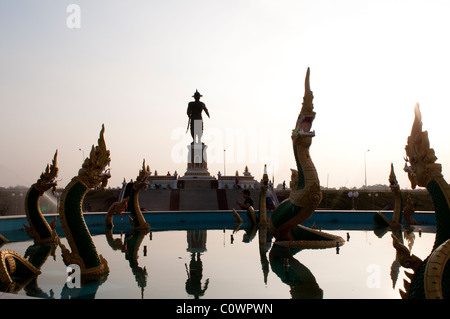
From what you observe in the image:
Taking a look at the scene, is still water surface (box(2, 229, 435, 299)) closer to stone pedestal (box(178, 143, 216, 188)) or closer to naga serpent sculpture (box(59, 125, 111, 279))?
naga serpent sculpture (box(59, 125, 111, 279))

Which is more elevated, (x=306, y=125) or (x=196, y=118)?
(x=196, y=118)

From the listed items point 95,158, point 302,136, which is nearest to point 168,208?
point 302,136

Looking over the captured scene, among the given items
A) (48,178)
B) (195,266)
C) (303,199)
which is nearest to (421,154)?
(195,266)

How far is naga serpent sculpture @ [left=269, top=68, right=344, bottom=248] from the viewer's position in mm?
13891

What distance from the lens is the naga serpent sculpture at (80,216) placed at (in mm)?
9750

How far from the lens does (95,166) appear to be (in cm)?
1003

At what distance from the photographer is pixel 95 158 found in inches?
393

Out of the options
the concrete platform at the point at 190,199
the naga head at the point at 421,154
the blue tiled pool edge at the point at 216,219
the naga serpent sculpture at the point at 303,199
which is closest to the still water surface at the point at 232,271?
the naga serpent sculpture at the point at 303,199

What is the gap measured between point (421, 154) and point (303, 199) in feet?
24.6

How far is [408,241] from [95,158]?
1272 centimetres

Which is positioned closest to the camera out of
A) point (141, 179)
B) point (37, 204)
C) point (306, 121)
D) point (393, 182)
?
point (306, 121)

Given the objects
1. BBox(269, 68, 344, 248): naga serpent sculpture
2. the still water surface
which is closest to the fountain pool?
the still water surface

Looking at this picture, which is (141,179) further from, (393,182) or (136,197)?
(393,182)
